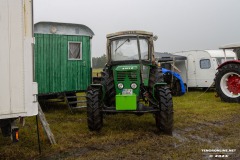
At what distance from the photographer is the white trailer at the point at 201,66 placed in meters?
15.9

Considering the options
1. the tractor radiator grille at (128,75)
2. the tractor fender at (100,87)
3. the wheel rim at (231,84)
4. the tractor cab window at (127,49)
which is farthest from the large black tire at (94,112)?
the wheel rim at (231,84)

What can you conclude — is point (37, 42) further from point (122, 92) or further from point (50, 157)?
point (50, 157)

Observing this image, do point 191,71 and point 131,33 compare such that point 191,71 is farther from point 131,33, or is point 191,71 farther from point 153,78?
point 131,33

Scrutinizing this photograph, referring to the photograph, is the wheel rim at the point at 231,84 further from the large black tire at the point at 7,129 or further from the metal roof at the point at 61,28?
the large black tire at the point at 7,129

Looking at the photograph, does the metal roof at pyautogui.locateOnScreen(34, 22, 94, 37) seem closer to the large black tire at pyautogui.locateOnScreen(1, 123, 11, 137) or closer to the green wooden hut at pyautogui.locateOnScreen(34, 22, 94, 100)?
the green wooden hut at pyautogui.locateOnScreen(34, 22, 94, 100)

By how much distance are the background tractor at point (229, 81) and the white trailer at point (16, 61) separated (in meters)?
8.50

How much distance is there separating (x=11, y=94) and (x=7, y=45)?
2.29ft

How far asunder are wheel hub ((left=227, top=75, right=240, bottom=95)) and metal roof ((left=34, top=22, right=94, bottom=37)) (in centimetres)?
556

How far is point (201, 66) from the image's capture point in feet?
53.2

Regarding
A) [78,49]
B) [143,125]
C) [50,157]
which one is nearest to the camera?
[50,157]

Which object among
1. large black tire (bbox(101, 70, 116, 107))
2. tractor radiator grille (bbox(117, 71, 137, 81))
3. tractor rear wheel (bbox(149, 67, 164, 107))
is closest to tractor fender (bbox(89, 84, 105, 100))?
large black tire (bbox(101, 70, 116, 107))

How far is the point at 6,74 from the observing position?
14.1 feet

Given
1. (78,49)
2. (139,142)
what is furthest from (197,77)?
(139,142)

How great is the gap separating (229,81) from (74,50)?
5.95 m
